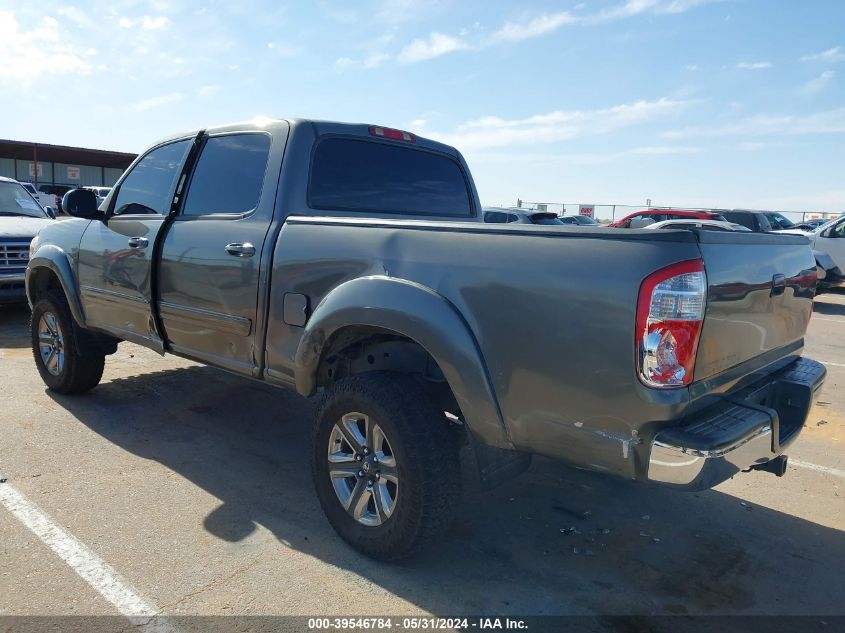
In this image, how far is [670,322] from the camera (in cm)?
226

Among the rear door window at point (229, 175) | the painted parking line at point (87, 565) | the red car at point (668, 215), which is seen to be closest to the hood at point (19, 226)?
the rear door window at point (229, 175)

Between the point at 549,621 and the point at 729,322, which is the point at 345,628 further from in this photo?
the point at 729,322

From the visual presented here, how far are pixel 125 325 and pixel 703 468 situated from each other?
12.4ft

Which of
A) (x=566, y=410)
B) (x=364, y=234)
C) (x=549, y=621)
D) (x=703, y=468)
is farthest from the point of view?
(x=364, y=234)

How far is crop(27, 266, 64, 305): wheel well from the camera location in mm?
5367

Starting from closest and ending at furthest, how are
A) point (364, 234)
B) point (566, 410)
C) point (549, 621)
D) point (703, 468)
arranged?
1. point (703, 468)
2. point (566, 410)
3. point (549, 621)
4. point (364, 234)

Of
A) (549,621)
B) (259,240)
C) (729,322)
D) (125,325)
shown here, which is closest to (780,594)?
(549,621)

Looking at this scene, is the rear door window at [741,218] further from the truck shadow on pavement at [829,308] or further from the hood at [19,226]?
the hood at [19,226]

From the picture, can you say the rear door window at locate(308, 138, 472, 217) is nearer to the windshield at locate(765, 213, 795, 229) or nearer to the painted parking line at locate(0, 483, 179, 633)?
the painted parking line at locate(0, 483, 179, 633)

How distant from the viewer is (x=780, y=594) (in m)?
2.92

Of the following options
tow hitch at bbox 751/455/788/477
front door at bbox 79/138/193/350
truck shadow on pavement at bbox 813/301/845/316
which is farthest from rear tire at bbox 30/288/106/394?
truck shadow on pavement at bbox 813/301/845/316

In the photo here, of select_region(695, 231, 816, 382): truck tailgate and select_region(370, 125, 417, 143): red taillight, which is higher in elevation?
select_region(370, 125, 417, 143): red taillight

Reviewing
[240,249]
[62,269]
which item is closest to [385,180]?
[240,249]

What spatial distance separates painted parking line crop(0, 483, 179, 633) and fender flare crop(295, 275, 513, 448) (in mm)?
1373
